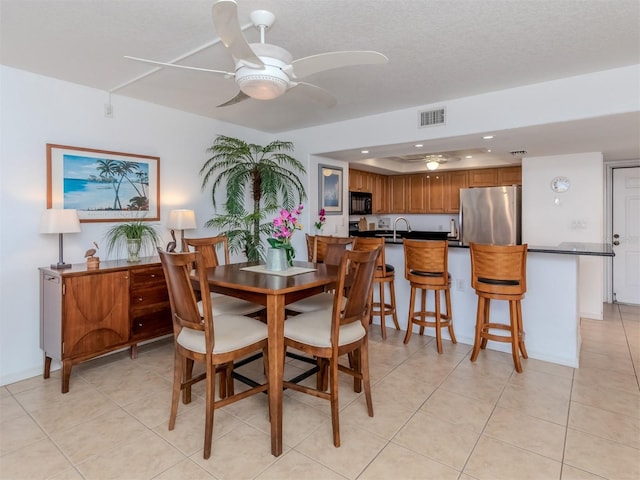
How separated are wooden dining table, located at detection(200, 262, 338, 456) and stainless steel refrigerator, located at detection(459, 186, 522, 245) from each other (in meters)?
4.04

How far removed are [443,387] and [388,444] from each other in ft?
2.88

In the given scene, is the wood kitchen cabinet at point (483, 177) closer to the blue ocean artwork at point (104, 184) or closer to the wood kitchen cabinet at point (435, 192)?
the wood kitchen cabinet at point (435, 192)

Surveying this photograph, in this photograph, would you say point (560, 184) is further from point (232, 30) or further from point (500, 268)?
point (232, 30)

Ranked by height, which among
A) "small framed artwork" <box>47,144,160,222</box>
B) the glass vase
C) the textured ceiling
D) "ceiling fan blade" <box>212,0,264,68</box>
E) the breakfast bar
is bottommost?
the breakfast bar

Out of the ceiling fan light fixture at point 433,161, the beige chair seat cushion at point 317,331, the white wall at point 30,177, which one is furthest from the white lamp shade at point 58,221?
the ceiling fan light fixture at point 433,161

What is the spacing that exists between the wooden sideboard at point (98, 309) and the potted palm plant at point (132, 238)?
15 centimetres

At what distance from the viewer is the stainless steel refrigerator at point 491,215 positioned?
214 inches

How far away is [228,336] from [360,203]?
4730 mm

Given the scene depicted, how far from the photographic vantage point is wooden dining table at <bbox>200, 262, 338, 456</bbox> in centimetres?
202

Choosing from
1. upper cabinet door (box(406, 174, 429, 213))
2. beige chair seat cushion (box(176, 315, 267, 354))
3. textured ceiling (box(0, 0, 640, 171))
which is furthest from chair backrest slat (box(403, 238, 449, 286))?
upper cabinet door (box(406, 174, 429, 213))

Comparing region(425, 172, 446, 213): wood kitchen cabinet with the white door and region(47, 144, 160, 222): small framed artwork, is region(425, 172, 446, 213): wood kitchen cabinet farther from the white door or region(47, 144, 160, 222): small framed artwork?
region(47, 144, 160, 222): small framed artwork

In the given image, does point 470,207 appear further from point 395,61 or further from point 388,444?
point 388,444

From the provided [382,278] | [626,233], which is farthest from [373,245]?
[626,233]

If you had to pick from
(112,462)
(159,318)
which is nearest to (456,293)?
(159,318)
